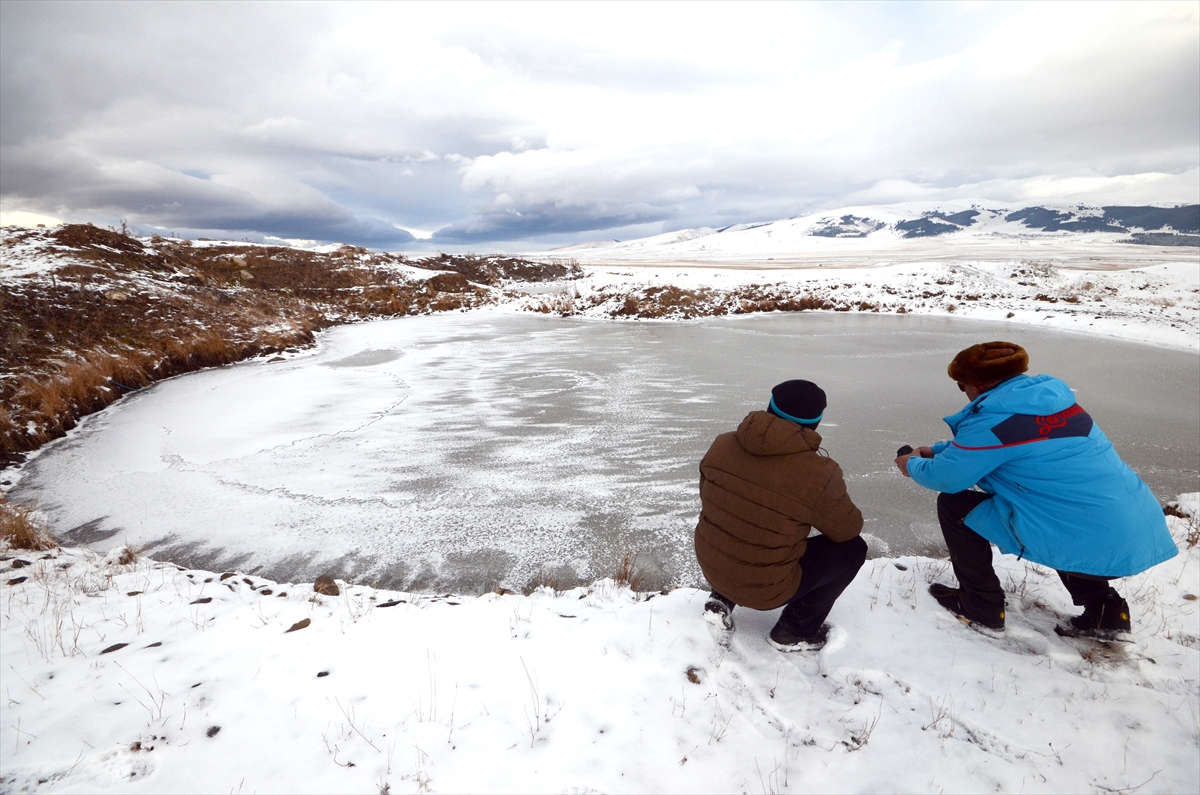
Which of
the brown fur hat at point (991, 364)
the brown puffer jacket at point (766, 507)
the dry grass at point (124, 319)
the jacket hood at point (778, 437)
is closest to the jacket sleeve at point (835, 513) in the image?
the brown puffer jacket at point (766, 507)

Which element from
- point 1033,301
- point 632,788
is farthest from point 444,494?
point 1033,301

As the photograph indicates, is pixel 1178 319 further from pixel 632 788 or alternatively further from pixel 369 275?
pixel 369 275

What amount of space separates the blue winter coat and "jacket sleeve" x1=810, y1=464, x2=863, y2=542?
736 millimetres

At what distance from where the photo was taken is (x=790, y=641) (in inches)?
116

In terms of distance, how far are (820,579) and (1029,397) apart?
1.40 meters

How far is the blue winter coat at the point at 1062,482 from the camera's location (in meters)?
2.56

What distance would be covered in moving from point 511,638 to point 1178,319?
23.8m

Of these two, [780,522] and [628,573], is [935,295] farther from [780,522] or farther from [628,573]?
[780,522]

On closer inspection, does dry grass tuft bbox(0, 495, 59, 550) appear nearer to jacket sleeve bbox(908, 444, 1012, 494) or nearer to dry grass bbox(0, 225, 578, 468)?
dry grass bbox(0, 225, 578, 468)

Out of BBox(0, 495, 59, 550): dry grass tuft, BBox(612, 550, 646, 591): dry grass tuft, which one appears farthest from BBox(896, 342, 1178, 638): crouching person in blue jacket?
BBox(0, 495, 59, 550): dry grass tuft

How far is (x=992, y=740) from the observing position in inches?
95.3

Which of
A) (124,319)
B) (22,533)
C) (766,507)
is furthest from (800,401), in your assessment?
(124,319)

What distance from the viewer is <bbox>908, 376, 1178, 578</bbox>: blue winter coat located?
2557 mm

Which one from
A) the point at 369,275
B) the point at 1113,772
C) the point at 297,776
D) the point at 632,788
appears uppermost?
the point at 369,275
